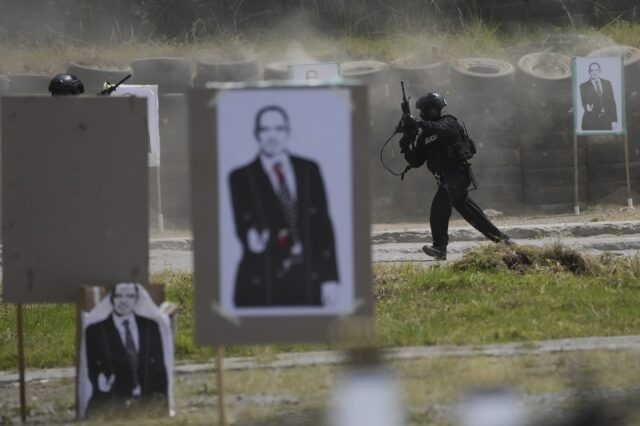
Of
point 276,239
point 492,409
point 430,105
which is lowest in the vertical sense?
point 492,409

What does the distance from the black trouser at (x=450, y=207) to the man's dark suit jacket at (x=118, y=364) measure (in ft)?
21.4

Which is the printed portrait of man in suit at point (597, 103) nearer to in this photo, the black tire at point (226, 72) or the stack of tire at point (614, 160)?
the stack of tire at point (614, 160)

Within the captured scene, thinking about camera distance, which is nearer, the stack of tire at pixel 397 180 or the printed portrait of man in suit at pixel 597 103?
the printed portrait of man in suit at pixel 597 103

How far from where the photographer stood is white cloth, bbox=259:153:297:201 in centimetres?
552

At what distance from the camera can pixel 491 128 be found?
18.7 metres

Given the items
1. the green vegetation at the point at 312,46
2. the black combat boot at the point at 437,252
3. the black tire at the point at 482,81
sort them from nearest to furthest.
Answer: the black combat boot at the point at 437,252 < the black tire at the point at 482,81 < the green vegetation at the point at 312,46

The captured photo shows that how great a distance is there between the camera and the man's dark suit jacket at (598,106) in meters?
17.8

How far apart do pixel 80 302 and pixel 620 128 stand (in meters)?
13.1

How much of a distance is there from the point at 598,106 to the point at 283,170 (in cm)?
1292

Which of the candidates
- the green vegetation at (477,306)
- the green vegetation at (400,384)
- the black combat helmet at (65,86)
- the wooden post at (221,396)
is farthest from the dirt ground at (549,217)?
the wooden post at (221,396)

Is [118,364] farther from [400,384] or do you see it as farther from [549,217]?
[549,217]

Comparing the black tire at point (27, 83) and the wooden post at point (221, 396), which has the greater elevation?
the black tire at point (27, 83)

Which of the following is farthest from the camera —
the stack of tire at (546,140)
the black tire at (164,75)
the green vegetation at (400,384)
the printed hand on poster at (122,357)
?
the black tire at (164,75)

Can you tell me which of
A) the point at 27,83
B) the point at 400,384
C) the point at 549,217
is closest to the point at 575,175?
the point at 549,217
